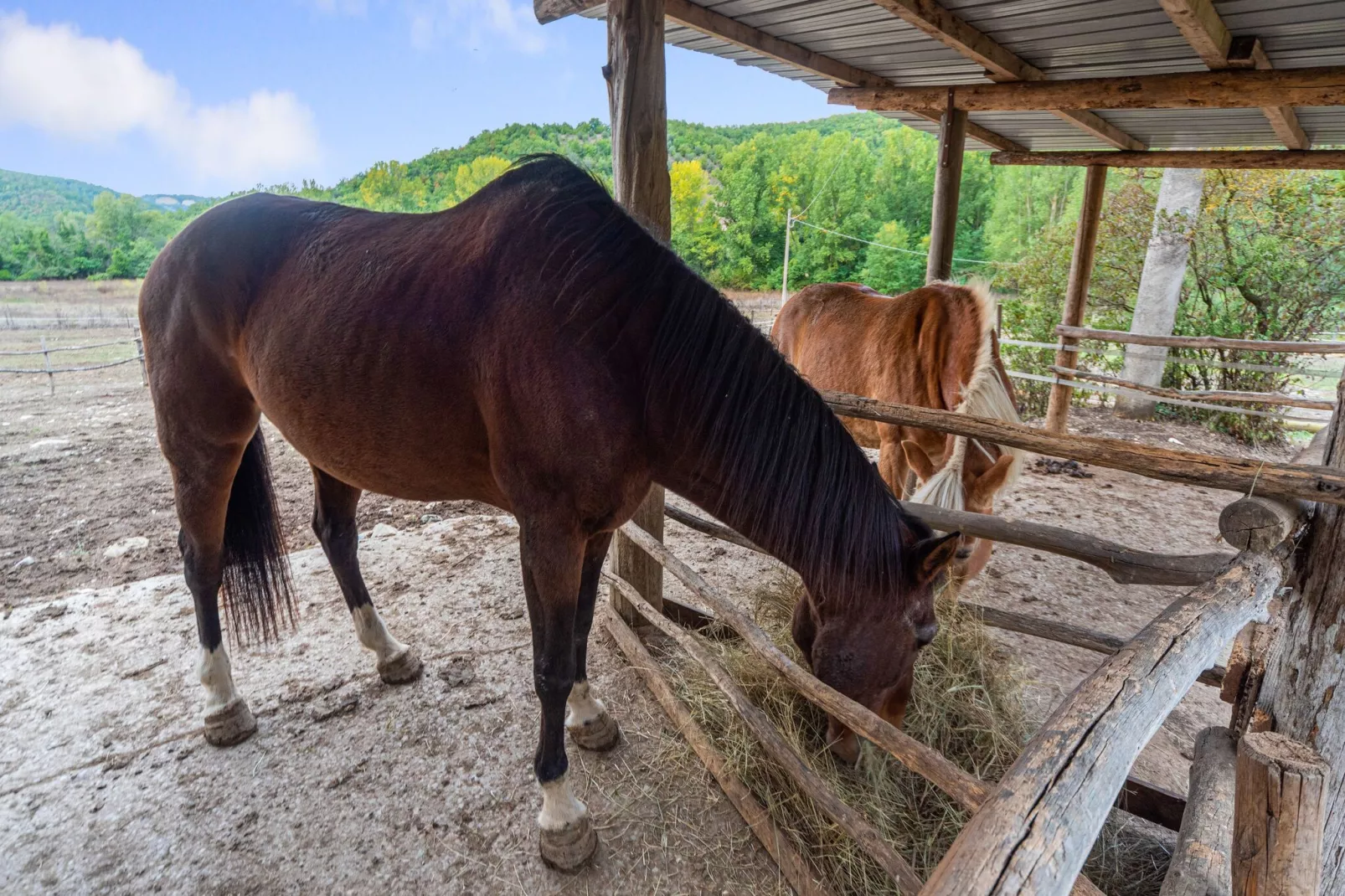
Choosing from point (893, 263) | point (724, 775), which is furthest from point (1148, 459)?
point (893, 263)

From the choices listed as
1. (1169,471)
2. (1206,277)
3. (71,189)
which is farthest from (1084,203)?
(71,189)

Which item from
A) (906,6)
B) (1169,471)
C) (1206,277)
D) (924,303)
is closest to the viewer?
(1169,471)

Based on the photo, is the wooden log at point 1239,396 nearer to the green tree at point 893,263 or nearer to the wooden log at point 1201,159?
the wooden log at point 1201,159

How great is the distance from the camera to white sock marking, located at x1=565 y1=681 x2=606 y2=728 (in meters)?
2.60

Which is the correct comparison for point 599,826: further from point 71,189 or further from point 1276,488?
point 71,189

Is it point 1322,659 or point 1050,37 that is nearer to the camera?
point 1322,659

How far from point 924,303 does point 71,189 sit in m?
49.6

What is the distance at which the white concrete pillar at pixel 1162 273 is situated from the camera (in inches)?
322

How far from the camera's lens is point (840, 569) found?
172 centimetres

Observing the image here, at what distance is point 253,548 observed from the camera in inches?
114

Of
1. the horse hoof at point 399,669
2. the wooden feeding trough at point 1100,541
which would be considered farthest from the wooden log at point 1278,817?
the horse hoof at point 399,669

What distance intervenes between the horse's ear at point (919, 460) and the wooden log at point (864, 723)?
1910 millimetres

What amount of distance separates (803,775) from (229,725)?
2.38 meters

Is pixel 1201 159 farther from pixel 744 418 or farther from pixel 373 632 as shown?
pixel 373 632
